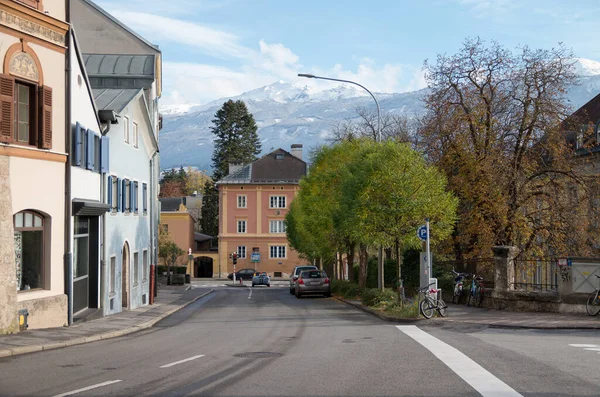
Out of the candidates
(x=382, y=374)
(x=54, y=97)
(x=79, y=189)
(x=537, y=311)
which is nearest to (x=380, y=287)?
(x=537, y=311)

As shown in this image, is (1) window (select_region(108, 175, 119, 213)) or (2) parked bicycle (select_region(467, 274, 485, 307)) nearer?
(2) parked bicycle (select_region(467, 274, 485, 307))

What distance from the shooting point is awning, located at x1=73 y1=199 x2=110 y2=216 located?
22125 mm

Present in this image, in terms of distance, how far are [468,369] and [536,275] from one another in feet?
47.8

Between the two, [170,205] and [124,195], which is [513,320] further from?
[170,205]

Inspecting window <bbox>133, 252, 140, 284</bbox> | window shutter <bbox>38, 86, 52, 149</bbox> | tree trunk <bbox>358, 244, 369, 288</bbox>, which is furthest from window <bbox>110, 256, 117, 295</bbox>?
tree trunk <bbox>358, 244, 369, 288</bbox>

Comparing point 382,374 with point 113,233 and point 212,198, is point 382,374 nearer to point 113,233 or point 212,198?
point 113,233

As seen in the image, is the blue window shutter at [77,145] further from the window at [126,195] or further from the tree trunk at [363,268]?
the tree trunk at [363,268]

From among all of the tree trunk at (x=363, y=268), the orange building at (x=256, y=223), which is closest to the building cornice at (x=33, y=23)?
the tree trunk at (x=363, y=268)

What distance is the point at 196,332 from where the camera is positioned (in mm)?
20469

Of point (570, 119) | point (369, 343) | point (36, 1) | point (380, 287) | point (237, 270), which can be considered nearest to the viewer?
point (369, 343)

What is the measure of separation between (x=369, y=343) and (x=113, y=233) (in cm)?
1533

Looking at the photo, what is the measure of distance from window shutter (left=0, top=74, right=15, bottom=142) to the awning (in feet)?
12.0

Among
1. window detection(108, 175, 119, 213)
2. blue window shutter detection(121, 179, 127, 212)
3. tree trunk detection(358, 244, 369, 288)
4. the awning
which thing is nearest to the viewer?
the awning

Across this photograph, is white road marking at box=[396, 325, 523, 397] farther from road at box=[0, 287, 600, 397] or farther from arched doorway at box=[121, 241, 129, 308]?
arched doorway at box=[121, 241, 129, 308]
